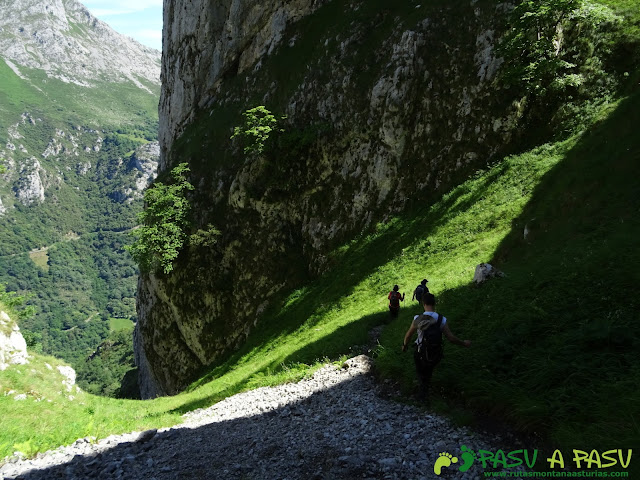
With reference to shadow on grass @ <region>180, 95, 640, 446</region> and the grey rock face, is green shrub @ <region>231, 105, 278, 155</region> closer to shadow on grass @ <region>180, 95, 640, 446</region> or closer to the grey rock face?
the grey rock face

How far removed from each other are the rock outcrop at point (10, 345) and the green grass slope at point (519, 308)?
48.9 inches

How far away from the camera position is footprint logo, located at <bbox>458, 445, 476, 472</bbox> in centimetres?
544

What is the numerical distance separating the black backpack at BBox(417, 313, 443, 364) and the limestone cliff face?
1806 cm

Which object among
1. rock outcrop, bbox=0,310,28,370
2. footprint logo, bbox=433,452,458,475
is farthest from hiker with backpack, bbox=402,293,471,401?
rock outcrop, bbox=0,310,28,370

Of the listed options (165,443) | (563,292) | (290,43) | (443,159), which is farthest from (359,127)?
(165,443)

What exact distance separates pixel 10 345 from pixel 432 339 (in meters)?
17.9

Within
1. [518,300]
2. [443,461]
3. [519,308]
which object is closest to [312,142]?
[518,300]

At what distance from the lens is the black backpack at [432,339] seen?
7.35 meters

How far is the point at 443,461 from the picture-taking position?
18.6 feet

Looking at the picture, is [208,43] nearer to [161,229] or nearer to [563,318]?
[161,229]

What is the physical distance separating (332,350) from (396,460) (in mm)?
8341

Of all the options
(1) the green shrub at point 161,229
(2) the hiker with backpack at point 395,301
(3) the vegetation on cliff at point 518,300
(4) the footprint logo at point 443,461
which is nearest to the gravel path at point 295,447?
(4) the footprint logo at point 443,461

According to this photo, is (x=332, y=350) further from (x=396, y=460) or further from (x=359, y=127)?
(x=359, y=127)

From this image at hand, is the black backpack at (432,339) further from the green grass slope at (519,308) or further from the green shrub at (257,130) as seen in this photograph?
the green shrub at (257,130)
